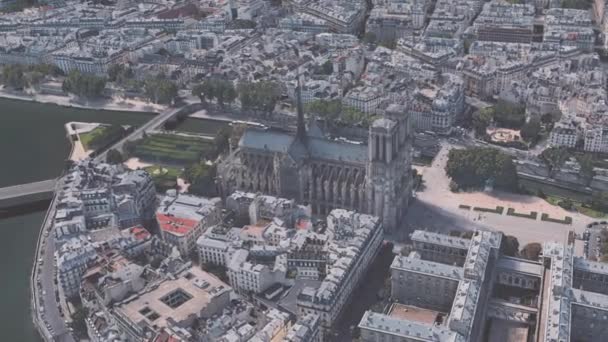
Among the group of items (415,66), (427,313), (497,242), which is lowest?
(427,313)

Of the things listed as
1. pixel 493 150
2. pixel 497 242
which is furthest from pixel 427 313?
pixel 493 150

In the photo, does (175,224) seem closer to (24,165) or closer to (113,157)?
(113,157)

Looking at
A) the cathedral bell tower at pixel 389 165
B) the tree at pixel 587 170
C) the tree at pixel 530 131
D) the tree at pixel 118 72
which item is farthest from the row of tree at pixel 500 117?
the tree at pixel 118 72

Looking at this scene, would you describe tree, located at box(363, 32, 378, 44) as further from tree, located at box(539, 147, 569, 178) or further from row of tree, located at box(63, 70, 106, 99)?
tree, located at box(539, 147, 569, 178)

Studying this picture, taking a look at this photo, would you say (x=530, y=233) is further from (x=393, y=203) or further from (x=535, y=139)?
(x=535, y=139)

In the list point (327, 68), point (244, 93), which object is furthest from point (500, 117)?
point (244, 93)

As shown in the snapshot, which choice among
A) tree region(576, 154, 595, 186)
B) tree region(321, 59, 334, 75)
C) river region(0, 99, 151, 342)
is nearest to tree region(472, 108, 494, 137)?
tree region(576, 154, 595, 186)

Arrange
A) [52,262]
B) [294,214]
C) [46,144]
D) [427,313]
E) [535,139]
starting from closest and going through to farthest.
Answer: [427,313] < [52,262] < [294,214] < [535,139] < [46,144]
